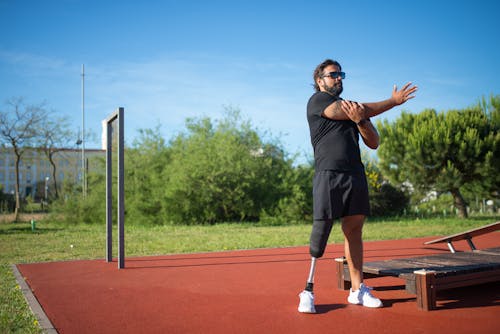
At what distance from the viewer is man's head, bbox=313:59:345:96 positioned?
4.17 m

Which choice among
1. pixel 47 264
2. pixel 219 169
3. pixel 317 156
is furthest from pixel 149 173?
pixel 317 156

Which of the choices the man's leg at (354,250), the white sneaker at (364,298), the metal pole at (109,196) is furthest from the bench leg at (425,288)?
the metal pole at (109,196)

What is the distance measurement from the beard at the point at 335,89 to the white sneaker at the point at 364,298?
1.74 metres

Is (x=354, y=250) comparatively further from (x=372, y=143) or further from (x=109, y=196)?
(x=109, y=196)

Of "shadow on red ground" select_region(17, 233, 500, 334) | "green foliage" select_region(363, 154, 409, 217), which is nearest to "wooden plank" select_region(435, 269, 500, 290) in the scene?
"shadow on red ground" select_region(17, 233, 500, 334)

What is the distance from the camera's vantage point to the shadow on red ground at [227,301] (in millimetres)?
3787

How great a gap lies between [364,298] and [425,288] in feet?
1.78

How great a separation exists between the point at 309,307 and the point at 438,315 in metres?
1.07

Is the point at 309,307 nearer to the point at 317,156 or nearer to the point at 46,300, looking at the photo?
the point at 317,156

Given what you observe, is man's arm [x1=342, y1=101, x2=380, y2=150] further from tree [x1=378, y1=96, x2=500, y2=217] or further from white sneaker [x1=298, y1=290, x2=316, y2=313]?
tree [x1=378, y1=96, x2=500, y2=217]

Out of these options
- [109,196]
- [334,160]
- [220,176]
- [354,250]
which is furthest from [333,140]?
[220,176]

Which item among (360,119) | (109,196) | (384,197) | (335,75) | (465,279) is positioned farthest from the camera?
(384,197)

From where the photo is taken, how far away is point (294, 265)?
734 centimetres

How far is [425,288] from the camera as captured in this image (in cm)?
409
